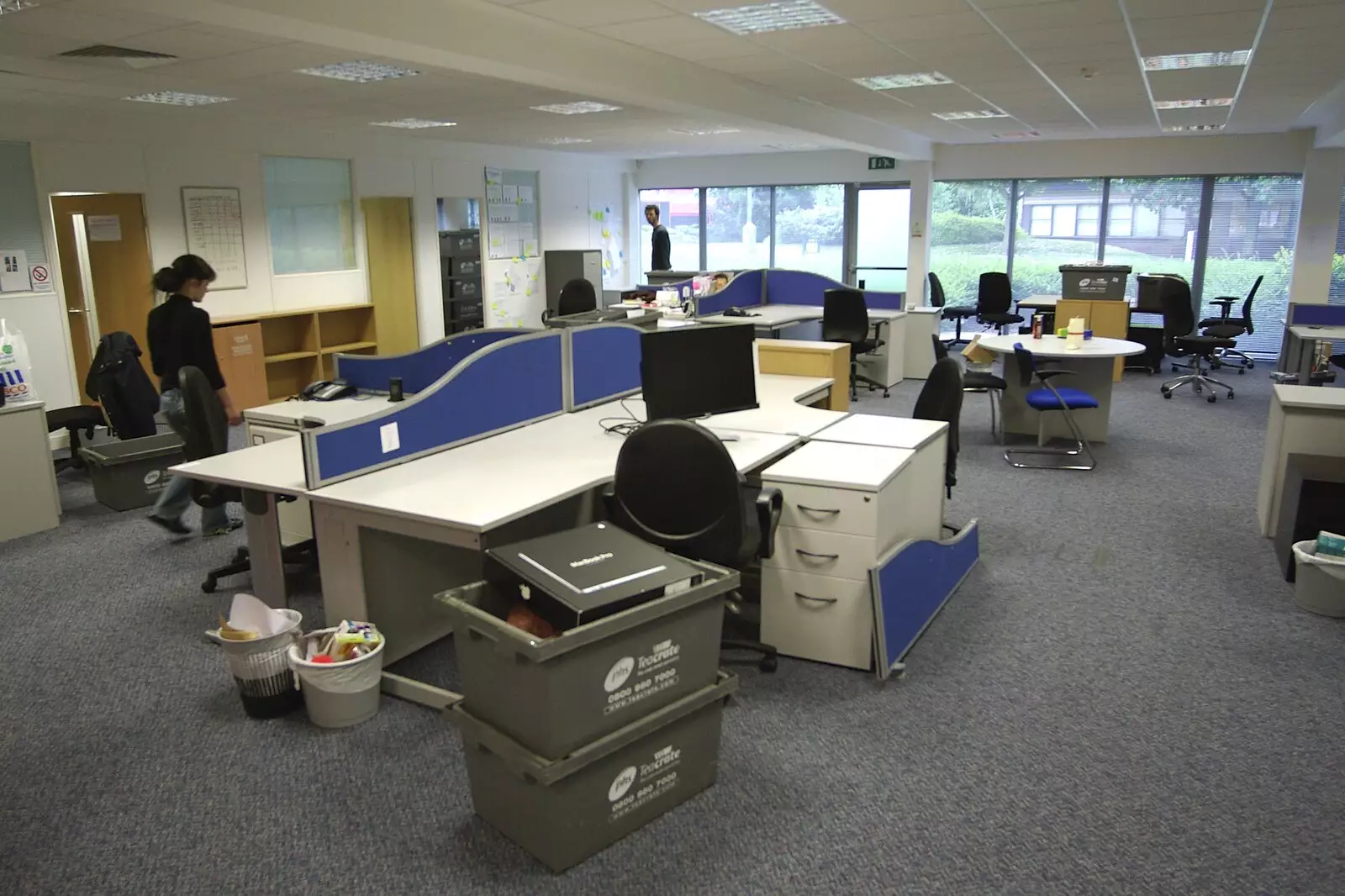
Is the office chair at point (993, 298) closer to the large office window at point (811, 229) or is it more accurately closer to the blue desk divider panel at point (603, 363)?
the large office window at point (811, 229)

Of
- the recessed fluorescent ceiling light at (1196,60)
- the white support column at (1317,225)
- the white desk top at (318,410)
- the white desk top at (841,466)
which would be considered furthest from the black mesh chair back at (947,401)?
the white support column at (1317,225)

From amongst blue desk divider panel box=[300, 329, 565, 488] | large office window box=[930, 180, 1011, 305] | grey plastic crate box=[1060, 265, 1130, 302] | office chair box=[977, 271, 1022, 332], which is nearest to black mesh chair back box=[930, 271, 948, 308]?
office chair box=[977, 271, 1022, 332]

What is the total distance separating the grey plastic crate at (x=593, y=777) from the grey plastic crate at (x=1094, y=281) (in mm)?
7788

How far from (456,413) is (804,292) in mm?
5798

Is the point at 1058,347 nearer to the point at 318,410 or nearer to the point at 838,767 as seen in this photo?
the point at 838,767

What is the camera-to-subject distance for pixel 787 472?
314cm

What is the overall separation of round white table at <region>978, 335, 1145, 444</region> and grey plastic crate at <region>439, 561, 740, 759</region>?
436 cm

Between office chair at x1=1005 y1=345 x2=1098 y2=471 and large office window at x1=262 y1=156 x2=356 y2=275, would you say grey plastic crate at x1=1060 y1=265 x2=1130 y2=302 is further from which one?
large office window at x1=262 y1=156 x2=356 y2=275

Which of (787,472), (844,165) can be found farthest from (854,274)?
(787,472)

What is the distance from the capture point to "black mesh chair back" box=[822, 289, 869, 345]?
25.4 ft

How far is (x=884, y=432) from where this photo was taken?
3682mm

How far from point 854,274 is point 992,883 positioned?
35.0 ft

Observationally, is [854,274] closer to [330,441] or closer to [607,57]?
[607,57]

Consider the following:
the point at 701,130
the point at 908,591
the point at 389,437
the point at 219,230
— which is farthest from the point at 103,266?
the point at 908,591
